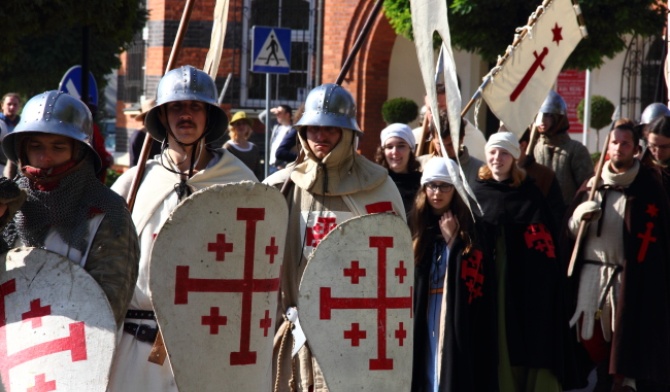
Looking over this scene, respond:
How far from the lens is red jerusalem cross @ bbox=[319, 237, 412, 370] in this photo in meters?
4.39

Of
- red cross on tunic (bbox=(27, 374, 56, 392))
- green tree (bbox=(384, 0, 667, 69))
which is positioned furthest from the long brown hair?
green tree (bbox=(384, 0, 667, 69))

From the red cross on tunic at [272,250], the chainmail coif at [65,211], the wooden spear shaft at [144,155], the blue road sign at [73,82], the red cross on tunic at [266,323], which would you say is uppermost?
the blue road sign at [73,82]

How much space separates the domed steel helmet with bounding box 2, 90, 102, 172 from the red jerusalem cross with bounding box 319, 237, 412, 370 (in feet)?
3.07

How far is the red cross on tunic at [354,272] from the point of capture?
443 cm

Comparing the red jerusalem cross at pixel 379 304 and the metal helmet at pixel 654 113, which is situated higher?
the metal helmet at pixel 654 113

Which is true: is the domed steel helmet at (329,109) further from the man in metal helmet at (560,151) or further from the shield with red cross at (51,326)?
the man in metal helmet at (560,151)

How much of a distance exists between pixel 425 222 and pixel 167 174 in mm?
2144

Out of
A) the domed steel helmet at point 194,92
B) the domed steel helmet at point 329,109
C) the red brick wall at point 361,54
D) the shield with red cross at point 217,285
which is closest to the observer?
the shield with red cross at point 217,285

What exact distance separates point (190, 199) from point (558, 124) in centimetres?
576

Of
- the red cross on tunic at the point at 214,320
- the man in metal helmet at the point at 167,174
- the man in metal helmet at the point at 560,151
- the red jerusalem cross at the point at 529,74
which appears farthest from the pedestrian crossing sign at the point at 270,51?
the red cross on tunic at the point at 214,320

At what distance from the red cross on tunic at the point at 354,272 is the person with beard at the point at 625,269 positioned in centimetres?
387


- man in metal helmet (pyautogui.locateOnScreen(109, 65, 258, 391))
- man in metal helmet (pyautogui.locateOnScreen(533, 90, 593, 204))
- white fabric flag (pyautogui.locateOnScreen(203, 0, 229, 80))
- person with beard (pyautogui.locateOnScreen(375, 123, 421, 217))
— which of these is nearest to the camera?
man in metal helmet (pyautogui.locateOnScreen(109, 65, 258, 391))

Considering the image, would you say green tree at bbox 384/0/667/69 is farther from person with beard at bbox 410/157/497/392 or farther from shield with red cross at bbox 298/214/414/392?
shield with red cross at bbox 298/214/414/392

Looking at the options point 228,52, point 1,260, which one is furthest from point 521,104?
point 228,52
